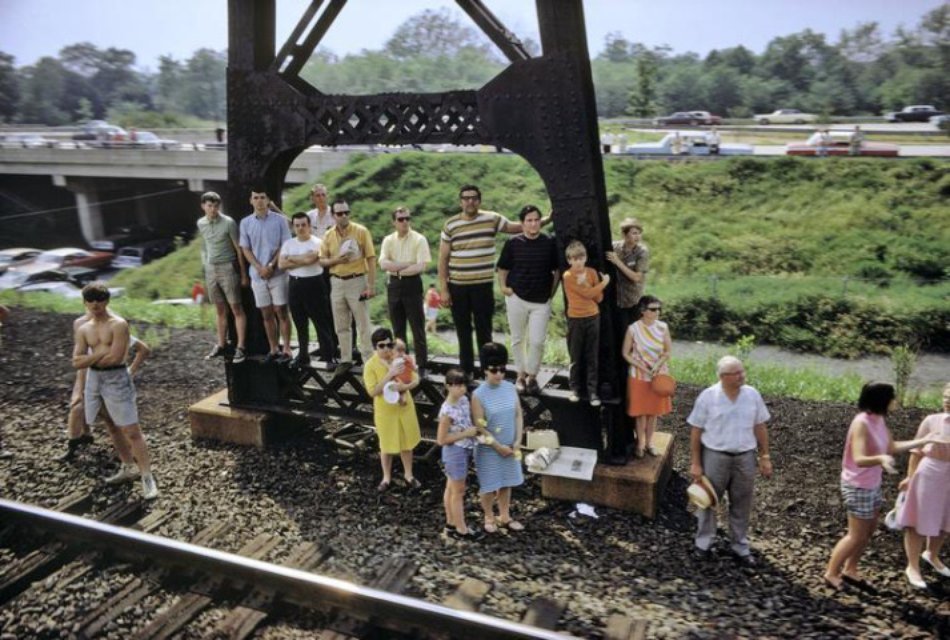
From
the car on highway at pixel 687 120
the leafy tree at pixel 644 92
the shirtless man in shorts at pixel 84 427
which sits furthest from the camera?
the leafy tree at pixel 644 92

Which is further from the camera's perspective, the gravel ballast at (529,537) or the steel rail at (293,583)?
the gravel ballast at (529,537)

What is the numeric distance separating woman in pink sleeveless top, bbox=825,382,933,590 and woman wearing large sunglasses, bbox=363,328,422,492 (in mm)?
3790

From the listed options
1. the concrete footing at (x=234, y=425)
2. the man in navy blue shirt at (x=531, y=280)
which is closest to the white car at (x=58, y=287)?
the concrete footing at (x=234, y=425)

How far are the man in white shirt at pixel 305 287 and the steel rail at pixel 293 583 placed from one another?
2917mm

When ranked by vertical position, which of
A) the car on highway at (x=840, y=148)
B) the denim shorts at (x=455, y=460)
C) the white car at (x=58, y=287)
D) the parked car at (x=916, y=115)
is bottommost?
the denim shorts at (x=455, y=460)

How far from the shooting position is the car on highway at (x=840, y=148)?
1357 inches

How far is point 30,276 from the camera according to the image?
29781 mm

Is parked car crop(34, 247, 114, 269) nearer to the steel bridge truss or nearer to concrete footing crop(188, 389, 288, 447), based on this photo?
concrete footing crop(188, 389, 288, 447)

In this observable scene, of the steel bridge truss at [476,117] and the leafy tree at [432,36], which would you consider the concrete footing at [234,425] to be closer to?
the steel bridge truss at [476,117]

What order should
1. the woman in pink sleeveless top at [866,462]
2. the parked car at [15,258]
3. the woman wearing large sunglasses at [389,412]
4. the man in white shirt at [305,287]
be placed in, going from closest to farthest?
the woman in pink sleeveless top at [866,462]
the woman wearing large sunglasses at [389,412]
the man in white shirt at [305,287]
the parked car at [15,258]

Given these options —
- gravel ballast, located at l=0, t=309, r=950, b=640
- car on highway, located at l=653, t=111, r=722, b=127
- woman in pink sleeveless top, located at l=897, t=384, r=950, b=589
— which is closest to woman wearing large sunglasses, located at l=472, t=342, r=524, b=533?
gravel ballast, located at l=0, t=309, r=950, b=640

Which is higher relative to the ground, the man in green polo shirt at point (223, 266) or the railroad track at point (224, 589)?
the man in green polo shirt at point (223, 266)

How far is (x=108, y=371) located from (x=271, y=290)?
6.22ft

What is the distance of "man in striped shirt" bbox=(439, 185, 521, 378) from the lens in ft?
24.4
